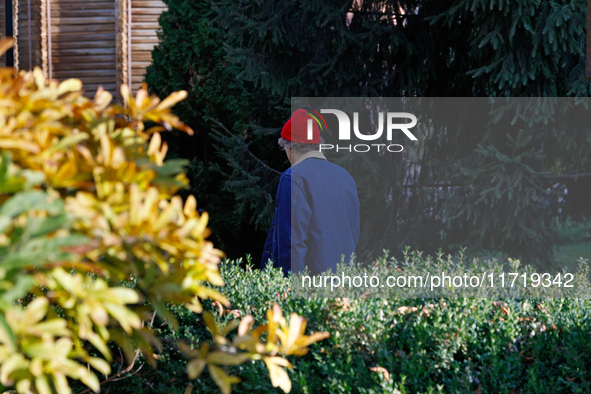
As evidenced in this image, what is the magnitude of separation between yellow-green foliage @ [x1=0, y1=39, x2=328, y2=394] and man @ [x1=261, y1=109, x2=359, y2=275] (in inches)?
63.4

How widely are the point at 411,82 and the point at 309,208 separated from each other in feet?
8.24

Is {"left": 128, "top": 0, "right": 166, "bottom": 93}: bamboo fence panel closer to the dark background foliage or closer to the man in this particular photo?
the dark background foliage

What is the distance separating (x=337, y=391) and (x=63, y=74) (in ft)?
21.9

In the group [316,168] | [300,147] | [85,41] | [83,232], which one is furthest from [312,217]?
[85,41]

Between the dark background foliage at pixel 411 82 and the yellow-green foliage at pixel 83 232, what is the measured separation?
3.44 meters

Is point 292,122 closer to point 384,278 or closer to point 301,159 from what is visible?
point 301,159

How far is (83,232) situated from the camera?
1202 millimetres

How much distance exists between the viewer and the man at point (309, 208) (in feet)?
10.2

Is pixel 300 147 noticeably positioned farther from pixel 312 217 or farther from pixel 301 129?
pixel 312 217

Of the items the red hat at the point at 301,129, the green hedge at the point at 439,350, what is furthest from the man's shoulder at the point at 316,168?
the green hedge at the point at 439,350

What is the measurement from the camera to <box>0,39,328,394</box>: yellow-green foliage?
1.06m

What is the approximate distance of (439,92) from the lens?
→ 17.8 feet

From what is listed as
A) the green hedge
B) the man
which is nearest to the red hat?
the man

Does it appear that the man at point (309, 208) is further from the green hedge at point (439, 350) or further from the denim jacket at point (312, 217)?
the green hedge at point (439, 350)
